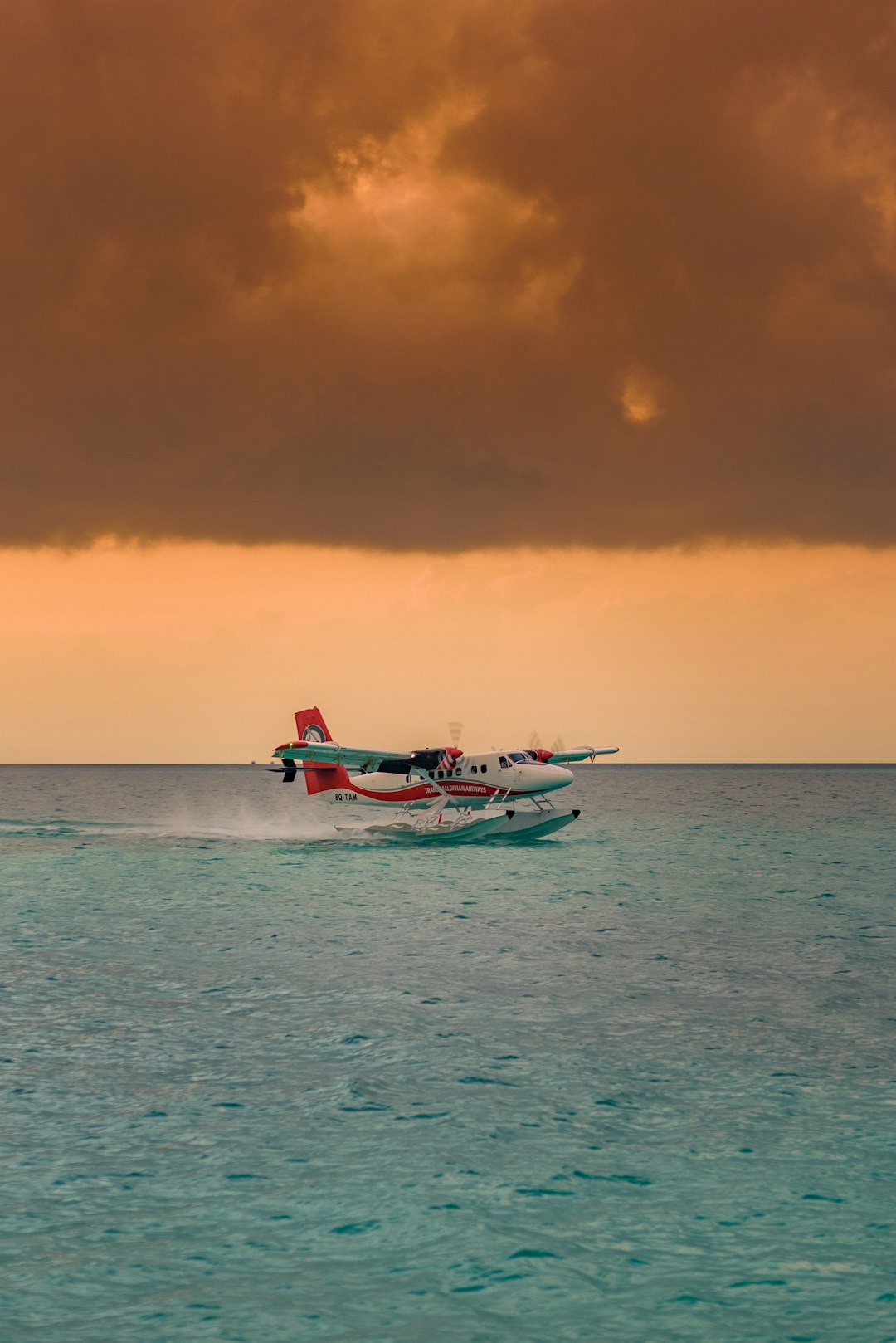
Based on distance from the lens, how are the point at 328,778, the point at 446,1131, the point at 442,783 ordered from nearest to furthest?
the point at 446,1131 < the point at 442,783 < the point at 328,778

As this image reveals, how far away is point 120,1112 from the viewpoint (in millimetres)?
13891

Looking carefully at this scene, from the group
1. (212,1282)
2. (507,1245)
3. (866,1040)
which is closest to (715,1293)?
(507,1245)

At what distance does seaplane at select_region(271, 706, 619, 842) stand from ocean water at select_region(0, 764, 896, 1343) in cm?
2148

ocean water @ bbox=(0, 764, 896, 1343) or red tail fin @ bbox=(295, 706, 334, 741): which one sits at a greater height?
red tail fin @ bbox=(295, 706, 334, 741)

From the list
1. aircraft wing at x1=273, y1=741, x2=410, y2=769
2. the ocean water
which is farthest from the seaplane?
the ocean water

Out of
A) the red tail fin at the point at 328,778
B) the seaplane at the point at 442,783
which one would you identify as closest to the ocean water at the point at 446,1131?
the seaplane at the point at 442,783

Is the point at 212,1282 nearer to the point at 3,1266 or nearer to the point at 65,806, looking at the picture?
the point at 3,1266

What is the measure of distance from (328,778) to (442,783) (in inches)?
409

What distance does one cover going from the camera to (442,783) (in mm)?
56469

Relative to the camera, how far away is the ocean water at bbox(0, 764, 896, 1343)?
29.4 ft

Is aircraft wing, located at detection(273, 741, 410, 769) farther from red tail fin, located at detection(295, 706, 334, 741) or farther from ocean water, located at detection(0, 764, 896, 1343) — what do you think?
ocean water, located at detection(0, 764, 896, 1343)

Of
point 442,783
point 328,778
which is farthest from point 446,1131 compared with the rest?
point 328,778

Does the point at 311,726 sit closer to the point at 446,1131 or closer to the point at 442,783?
the point at 442,783

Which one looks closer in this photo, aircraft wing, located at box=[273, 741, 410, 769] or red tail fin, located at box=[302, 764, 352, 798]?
aircraft wing, located at box=[273, 741, 410, 769]
